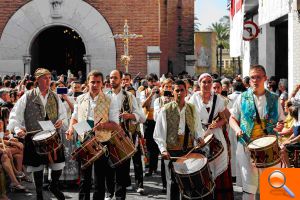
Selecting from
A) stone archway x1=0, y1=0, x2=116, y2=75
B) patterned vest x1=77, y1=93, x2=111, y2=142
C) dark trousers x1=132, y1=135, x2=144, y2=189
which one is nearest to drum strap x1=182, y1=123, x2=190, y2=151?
patterned vest x1=77, y1=93, x2=111, y2=142

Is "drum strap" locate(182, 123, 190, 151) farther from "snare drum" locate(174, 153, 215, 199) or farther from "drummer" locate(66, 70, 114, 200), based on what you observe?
"drummer" locate(66, 70, 114, 200)

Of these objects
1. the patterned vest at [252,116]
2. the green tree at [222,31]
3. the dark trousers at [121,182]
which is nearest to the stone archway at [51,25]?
the dark trousers at [121,182]

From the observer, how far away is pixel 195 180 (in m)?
6.89

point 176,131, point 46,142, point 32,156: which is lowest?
Answer: point 32,156

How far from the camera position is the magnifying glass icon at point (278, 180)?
148 inches

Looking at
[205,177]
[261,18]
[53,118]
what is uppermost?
[261,18]

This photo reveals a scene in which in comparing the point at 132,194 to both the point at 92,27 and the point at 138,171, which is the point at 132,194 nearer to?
the point at 138,171

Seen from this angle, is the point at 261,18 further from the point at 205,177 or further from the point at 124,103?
the point at 205,177

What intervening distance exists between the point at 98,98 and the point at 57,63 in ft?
88.0

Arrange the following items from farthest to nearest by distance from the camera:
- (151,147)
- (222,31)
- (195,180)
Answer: (222,31) → (151,147) → (195,180)

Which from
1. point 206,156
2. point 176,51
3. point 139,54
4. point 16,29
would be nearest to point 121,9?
point 139,54

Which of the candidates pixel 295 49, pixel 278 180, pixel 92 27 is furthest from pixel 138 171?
pixel 92 27

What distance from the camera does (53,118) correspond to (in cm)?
834

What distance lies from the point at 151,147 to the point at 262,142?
517 cm
